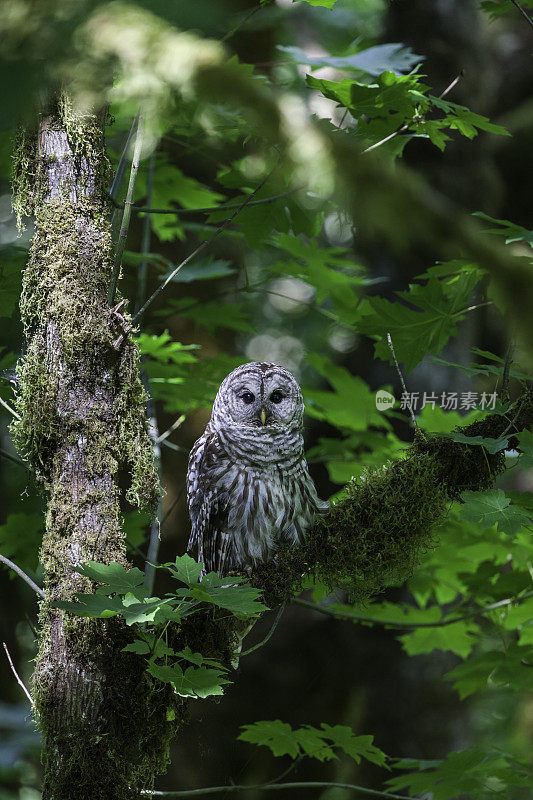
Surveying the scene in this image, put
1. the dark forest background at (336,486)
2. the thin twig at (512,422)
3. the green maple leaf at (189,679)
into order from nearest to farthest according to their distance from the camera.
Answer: the green maple leaf at (189,679) → the thin twig at (512,422) → the dark forest background at (336,486)

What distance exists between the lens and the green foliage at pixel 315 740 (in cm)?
320

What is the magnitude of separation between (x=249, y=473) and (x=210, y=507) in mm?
237

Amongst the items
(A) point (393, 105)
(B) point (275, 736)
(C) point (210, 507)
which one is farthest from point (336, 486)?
(A) point (393, 105)

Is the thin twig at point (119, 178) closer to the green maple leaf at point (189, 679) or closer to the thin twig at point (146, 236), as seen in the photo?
the thin twig at point (146, 236)

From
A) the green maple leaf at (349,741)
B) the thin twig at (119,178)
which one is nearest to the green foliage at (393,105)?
the thin twig at (119,178)

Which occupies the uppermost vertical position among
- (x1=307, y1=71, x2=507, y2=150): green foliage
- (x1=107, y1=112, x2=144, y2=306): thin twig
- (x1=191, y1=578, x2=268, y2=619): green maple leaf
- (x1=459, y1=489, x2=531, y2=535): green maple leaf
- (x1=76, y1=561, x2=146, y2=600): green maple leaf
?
(x1=307, y1=71, x2=507, y2=150): green foliage

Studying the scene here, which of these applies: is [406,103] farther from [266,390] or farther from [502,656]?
[502,656]

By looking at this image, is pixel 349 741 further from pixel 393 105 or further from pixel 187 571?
pixel 393 105

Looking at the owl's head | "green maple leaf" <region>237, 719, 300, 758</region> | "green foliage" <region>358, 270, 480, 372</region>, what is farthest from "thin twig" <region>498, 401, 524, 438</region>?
"green maple leaf" <region>237, 719, 300, 758</region>

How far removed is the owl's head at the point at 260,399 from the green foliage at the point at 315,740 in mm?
1371

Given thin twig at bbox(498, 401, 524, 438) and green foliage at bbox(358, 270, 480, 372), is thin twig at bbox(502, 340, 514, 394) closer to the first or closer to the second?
thin twig at bbox(498, 401, 524, 438)

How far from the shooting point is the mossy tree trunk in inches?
82.2

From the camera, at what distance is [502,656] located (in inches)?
132

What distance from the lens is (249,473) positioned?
312 centimetres
